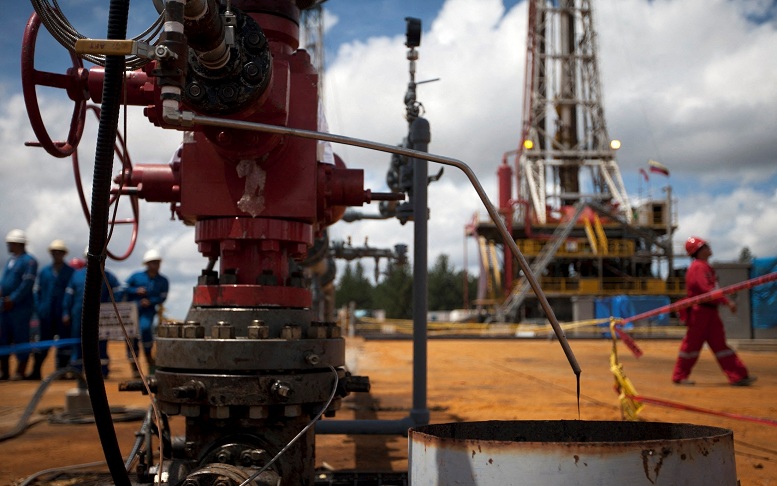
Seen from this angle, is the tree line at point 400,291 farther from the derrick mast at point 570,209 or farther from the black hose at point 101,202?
the black hose at point 101,202

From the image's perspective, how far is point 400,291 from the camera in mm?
76625

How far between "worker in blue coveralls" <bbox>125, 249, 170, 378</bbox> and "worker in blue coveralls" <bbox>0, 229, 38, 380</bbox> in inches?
58.2

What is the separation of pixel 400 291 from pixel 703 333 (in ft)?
227

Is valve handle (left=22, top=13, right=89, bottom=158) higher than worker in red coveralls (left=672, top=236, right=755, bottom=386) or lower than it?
higher

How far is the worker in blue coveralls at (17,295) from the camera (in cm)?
930

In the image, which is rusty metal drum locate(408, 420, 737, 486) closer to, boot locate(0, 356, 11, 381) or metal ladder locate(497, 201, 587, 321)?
boot locate(0, 356, 11, 381)

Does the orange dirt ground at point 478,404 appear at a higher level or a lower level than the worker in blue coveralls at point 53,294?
lower

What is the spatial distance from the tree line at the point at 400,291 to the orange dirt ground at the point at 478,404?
208ft

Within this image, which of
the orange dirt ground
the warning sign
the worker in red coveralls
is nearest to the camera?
the orange dirt ground

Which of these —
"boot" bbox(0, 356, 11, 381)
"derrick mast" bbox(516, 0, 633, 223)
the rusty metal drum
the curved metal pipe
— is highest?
"derrick mast" bbox(516, 0, 633, 223)

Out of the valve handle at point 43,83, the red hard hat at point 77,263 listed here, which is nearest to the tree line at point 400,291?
the red hard hat at point 77,263

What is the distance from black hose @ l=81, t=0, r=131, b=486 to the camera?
1.63 m

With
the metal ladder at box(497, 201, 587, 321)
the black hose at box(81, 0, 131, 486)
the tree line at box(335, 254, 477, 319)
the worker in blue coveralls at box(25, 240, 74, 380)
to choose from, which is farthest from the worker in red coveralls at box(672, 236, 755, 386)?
the tree line at box(335, 254, 477, 319)

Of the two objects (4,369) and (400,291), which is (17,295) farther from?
(400,291)
